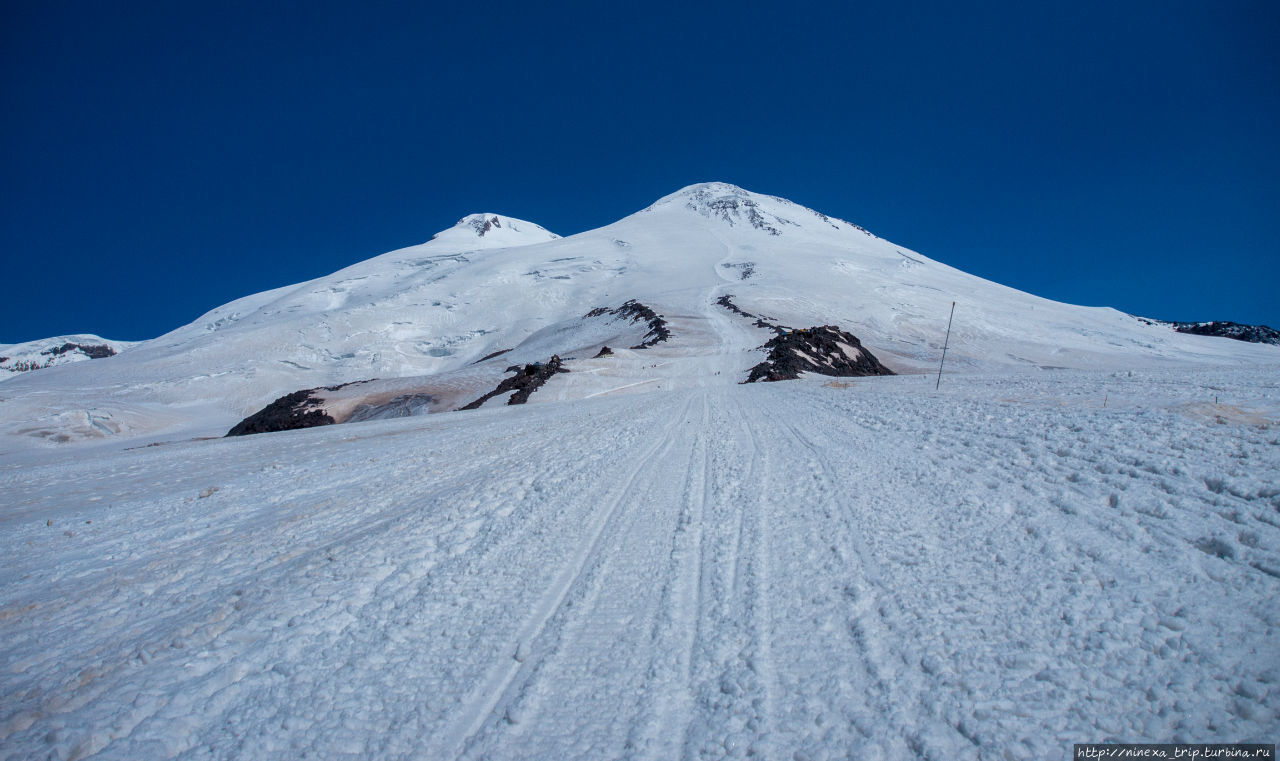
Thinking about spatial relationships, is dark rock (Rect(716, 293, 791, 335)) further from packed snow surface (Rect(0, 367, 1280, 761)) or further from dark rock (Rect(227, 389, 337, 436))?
packed snow surface (Rect(0, 367, 1280, 761))

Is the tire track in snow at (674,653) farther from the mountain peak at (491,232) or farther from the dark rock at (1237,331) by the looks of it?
the mountain peak at (491,232)

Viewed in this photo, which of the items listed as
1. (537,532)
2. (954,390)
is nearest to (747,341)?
(954,390)

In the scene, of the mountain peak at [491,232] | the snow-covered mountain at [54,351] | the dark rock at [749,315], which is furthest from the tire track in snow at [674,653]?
the snow-covered mountain at [54,351]

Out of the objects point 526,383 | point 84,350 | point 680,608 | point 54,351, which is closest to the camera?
point 680,608

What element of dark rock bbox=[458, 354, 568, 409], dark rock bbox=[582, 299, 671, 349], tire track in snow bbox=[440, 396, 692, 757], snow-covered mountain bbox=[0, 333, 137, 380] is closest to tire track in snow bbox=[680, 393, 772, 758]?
tire track in snow bbox=[440, 396, 692, 757]

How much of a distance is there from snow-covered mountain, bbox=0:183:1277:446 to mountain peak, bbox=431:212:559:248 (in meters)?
35.9

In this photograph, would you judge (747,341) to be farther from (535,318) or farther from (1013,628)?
(535,318)

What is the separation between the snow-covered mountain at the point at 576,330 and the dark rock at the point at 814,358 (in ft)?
5.12

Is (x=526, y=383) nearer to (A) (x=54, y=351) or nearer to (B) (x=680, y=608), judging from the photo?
(B) (x=680, y=608)

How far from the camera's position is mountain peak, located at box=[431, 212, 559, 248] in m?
140

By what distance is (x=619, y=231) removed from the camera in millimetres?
111062

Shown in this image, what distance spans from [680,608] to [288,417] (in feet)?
96.7

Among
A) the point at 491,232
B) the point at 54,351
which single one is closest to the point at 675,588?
the point at 491,232

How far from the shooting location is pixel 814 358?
26875mm
